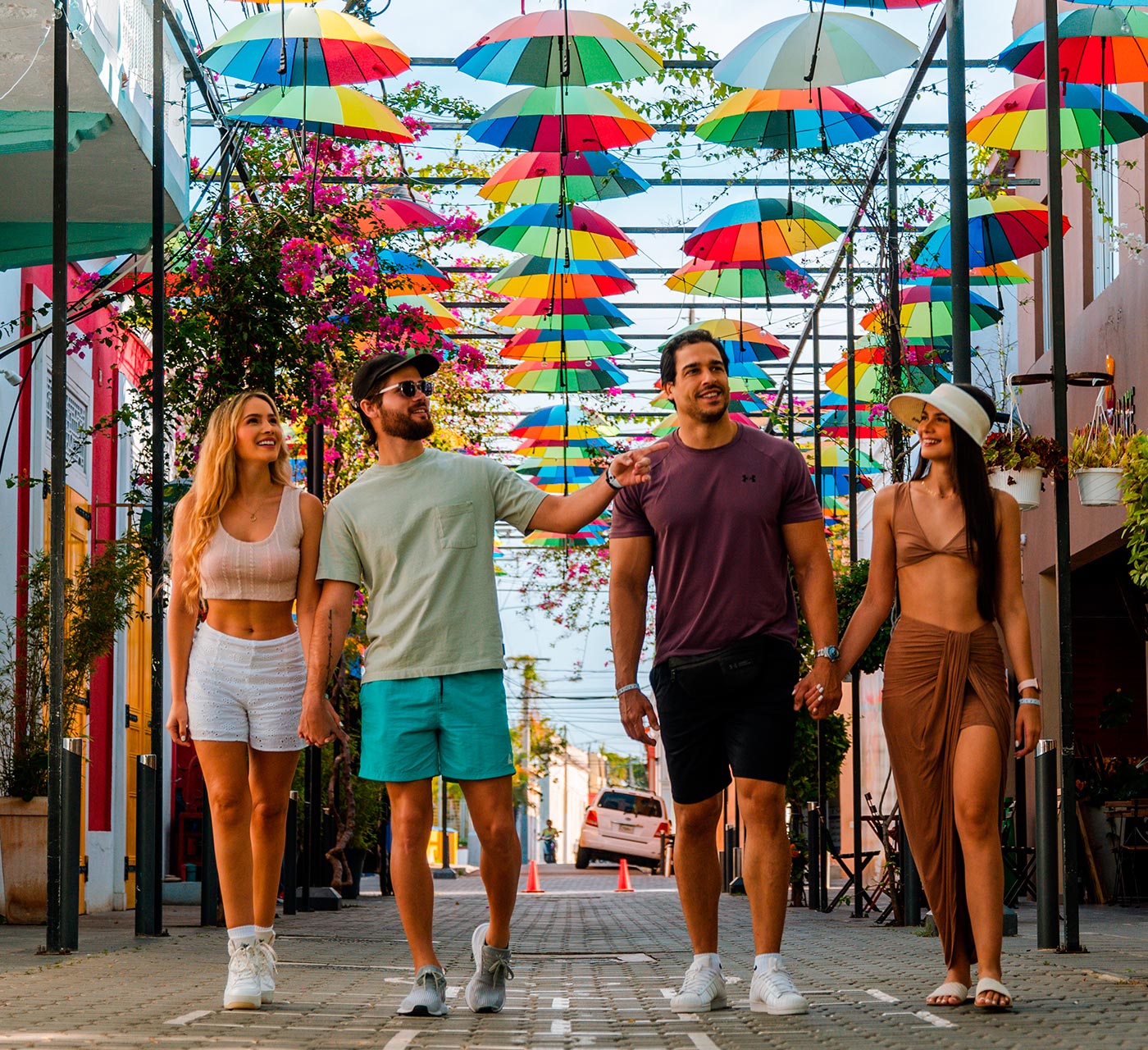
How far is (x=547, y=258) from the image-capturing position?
1722 centimetres

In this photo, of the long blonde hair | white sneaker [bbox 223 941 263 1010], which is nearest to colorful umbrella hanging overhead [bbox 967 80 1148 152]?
the long blonde hair

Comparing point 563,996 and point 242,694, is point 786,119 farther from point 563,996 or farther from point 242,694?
point 242,694

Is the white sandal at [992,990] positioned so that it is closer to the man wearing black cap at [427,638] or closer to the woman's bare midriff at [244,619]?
the man wearing black cap at [427,638]

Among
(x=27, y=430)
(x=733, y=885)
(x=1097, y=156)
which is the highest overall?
(x=1097, y=156)

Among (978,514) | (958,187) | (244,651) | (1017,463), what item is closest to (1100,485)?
(1017,463)

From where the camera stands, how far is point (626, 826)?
4275 cm

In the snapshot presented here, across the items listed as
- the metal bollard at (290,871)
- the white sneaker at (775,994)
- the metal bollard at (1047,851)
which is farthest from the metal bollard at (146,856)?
the white sneaker at (775,994)

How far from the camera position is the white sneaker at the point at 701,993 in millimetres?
5418

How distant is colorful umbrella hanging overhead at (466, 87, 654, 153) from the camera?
44.4 feet

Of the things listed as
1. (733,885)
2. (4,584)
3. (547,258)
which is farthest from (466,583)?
(733,885)

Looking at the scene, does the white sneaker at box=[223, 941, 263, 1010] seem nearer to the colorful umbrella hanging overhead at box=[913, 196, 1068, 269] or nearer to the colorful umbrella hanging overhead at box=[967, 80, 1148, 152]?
the colorful umbrella hanging overhead at box=[967, 80, 1148, 152]

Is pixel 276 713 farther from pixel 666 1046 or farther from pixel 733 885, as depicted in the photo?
pixel 733 885

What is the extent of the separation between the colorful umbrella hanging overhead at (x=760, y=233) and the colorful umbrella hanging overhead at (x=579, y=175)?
1.02 meters

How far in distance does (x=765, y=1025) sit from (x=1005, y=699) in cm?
136
